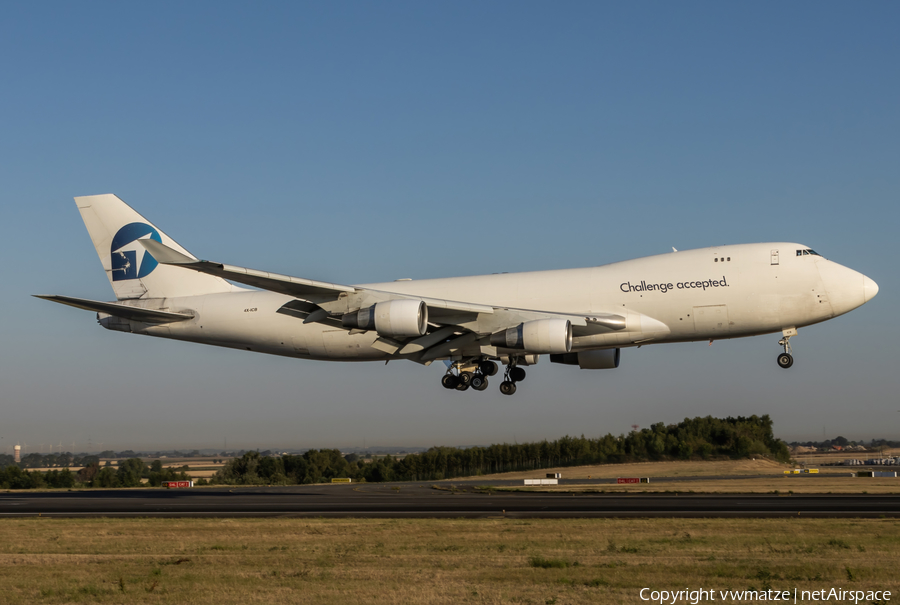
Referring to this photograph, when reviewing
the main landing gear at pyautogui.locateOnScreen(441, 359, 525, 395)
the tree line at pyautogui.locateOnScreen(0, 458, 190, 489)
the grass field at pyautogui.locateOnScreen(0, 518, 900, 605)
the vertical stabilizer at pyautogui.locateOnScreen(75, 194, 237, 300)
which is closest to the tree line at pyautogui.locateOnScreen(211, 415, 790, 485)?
the tree line at pyautogui.locateOnScreen(0, 458, 190, 489)

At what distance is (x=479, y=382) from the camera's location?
38.9 m

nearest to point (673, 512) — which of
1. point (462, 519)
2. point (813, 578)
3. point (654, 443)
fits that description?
point (462, 519)

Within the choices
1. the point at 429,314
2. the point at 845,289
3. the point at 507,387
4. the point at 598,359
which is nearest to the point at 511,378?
the point at 507,387

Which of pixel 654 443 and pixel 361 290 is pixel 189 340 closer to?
pixel 361 290

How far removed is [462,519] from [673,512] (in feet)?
25.8

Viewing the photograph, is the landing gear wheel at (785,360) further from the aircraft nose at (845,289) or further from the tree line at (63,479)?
the tree line at (63,479)

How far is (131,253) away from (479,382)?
19.4m

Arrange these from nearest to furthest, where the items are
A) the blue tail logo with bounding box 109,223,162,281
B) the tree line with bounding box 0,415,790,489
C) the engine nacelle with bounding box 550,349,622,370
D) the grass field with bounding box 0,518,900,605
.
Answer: the grass field with bounding box 0,518,900,605 → the engine nacelle with bounding box 550,349,622,370 → the blue tail logo with bounding box 109,223,162,281 → the tree line with bounding box 0,415,790,489

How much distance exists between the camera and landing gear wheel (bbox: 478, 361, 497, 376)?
1537 inches

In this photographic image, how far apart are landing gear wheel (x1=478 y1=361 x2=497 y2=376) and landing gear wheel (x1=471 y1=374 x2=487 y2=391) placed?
1.14 ft

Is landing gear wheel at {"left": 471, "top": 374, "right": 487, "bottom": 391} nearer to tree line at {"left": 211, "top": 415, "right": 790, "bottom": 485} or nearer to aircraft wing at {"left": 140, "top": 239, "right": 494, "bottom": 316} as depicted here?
aircraft wing at {"left": 140, "top": 239, "right": 494, "bottom": 316}

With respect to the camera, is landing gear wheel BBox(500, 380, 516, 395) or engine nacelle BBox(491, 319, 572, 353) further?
landing gear wheel BBox(500, 380, 516, 395)

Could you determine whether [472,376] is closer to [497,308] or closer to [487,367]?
[487,367]

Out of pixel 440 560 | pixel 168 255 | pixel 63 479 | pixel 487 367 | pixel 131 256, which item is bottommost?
pixel 63 479
